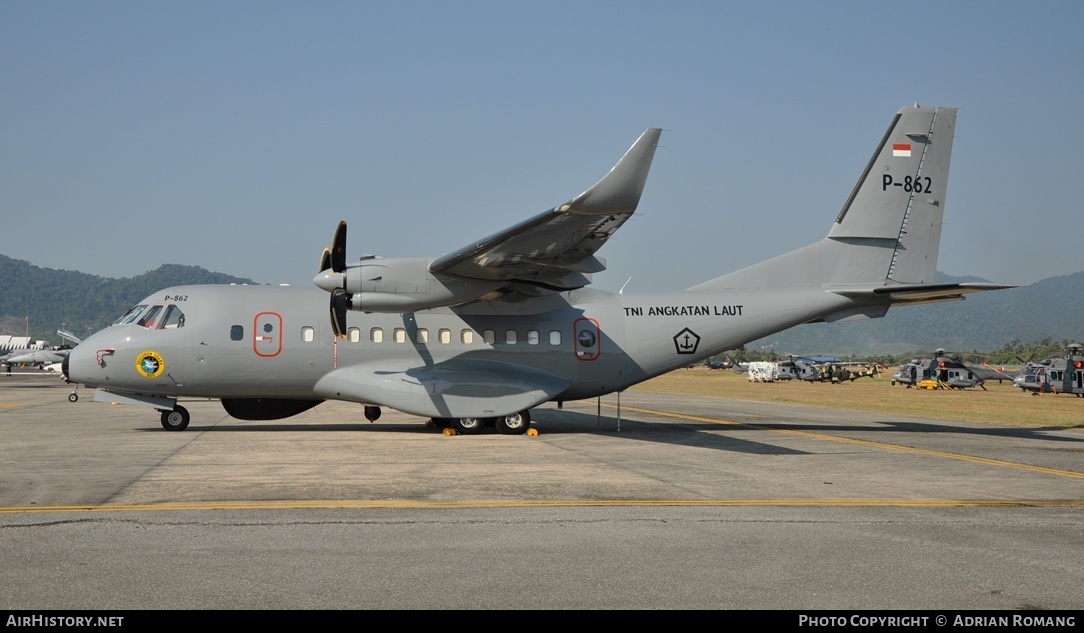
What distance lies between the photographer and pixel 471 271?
19422 mm

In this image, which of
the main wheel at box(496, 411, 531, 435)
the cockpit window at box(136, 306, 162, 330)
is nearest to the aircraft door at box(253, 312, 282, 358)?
the cockpit window at box(136, 306, 162, 330)

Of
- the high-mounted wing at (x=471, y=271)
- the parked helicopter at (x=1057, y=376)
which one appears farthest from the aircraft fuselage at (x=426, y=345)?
the parked helicopter at (x=1057, y=376)

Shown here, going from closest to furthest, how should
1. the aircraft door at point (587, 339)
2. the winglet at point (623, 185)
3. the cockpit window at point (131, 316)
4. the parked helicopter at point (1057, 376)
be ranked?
the winglet at point (623, 185) < the cockpit window at point (131, 316) < the aircraft door at point (587, 339) < the parked helicopter at point (1057, 376)

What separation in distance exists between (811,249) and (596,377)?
637cm

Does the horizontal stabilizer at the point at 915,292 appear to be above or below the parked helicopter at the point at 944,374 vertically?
above

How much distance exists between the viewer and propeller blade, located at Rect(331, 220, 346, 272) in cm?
1916

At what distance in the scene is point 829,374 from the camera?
80500 mm

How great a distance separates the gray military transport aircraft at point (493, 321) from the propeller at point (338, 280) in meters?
0.03

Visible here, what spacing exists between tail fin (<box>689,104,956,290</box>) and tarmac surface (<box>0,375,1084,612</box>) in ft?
17.3

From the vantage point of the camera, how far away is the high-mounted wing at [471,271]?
17781mm

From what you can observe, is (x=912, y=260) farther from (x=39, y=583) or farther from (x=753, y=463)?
(x=39, y=583)

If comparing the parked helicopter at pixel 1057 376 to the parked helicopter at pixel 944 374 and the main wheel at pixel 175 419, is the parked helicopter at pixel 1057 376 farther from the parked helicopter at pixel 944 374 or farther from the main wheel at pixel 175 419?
the main wheel at pixel 175 419

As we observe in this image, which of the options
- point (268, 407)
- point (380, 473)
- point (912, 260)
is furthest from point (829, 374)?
point (380, 473)

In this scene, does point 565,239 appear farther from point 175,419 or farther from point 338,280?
point 175,419
